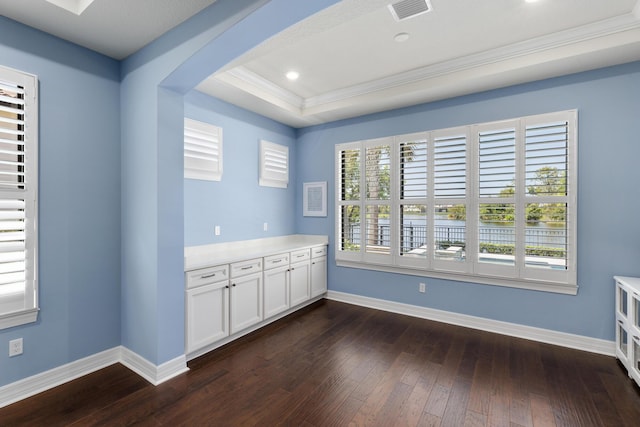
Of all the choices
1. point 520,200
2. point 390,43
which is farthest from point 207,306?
point 520,200

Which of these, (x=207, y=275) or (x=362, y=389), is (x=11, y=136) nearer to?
(x=207, y=275)

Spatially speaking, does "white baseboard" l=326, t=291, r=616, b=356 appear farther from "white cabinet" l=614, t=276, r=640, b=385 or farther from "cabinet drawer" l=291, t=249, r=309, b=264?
"cabinet drawer" l=291, t=249, r=309, b=264

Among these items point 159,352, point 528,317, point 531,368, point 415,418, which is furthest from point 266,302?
point 528,317

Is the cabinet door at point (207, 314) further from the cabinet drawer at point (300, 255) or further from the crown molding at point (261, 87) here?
the crown molding at point (261, 87)

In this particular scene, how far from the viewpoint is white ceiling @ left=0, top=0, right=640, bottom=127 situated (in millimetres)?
2209

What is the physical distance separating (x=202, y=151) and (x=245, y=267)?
1438 millimetres

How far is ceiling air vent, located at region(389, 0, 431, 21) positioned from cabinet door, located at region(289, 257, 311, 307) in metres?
3.00

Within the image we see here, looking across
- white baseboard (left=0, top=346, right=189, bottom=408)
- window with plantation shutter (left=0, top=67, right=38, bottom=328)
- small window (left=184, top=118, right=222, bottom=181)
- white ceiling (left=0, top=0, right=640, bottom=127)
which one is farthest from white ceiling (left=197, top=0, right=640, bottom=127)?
white baseboard (left=0, top=346, right=189, bottom=408)

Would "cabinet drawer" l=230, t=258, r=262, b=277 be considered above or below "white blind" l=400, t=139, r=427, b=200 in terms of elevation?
below

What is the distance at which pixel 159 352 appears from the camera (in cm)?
251

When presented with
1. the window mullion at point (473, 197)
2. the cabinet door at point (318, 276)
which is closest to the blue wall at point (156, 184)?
the cabinet door at point (318, 276)

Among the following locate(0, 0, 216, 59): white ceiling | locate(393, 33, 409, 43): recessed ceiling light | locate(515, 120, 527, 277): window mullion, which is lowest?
locate(515, 120, 527, 277): window mullion

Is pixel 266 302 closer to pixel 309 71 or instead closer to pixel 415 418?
pixel 415 418

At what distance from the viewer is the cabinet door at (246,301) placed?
3197 mm
